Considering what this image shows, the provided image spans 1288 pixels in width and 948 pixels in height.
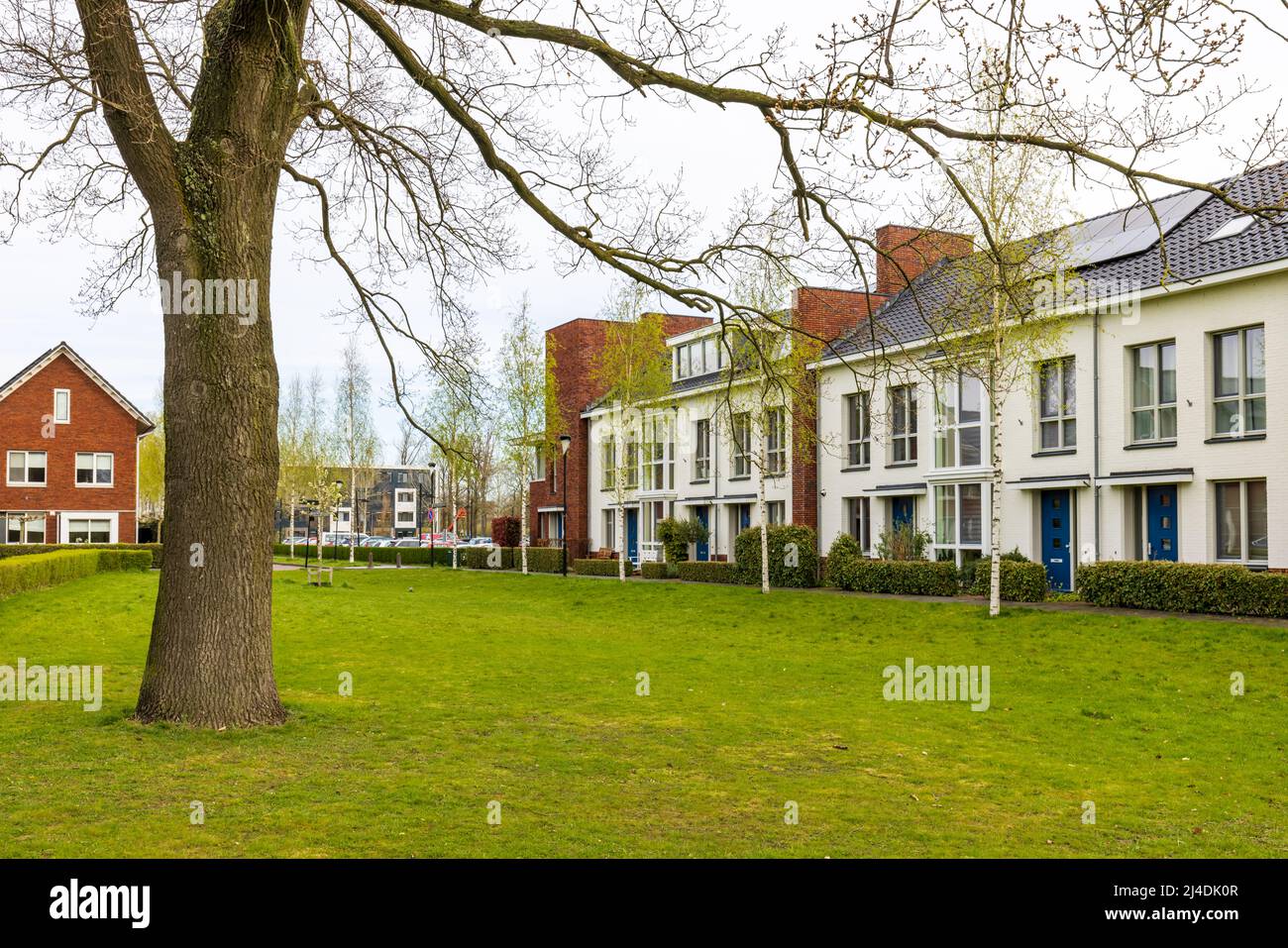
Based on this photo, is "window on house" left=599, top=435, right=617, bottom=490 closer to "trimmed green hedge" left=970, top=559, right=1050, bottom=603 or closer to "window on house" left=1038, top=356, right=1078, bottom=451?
"window on house" left=1038, top=356, right=1078, bottom=451

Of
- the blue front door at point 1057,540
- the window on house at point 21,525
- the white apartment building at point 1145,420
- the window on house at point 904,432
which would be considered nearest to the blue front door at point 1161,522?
the white apartment building at point 1145,420

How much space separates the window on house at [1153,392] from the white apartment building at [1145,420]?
1.1 inches

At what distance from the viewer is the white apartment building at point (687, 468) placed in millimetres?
35000

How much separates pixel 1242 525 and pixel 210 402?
1898 centimetres

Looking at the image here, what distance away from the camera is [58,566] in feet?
92.8

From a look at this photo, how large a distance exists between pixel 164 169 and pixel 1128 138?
749cm

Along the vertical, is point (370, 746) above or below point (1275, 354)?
below

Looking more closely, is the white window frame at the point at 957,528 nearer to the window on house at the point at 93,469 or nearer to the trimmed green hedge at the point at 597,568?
the trimmed green hedge at the point at 597,568

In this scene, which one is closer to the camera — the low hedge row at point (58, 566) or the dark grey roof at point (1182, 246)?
the dark grey roof at point (1182, 246)

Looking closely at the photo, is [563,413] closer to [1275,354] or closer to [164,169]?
[1275,354]

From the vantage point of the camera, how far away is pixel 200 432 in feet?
30.8

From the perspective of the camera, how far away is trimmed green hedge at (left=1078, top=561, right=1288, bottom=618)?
1819cm

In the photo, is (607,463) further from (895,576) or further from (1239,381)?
(1239,381)
